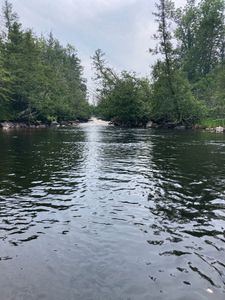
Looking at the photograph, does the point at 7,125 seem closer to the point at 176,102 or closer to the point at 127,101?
the point at 127,101

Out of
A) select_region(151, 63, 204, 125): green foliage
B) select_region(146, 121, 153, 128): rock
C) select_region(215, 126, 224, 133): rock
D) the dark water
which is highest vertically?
select_region(151, 63, 204, 125): green foliage

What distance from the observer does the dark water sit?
6168mm

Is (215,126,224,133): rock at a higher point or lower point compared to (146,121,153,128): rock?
lower

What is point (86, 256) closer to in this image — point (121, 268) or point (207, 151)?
point (121, 268)

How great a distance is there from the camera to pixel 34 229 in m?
9.06

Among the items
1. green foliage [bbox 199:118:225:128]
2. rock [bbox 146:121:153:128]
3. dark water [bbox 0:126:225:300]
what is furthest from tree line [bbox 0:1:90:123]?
dark water [bbox 0:126:225:300]

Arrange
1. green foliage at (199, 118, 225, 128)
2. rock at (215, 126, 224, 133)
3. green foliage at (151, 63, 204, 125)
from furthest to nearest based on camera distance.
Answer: green foliage at (151, 63, 204, 125) → green foliage at (199, 118, 225, 128) → rock at (215, 126, 224, 133)

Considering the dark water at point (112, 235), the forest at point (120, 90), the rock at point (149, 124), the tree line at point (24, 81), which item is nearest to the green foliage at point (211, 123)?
the forest at point (120, 90)

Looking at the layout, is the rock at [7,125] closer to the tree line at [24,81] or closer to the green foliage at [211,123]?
the tree line at [24,81]

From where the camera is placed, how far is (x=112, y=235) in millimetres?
8648

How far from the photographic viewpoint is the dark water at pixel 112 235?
617cm

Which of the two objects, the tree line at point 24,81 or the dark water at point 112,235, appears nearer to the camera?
the dark water at point 112,235

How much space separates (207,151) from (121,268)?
21.2m

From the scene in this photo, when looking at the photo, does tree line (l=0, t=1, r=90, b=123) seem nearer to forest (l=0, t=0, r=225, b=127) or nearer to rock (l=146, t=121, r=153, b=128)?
forest (l=0, t=0, r=225, b=127)
